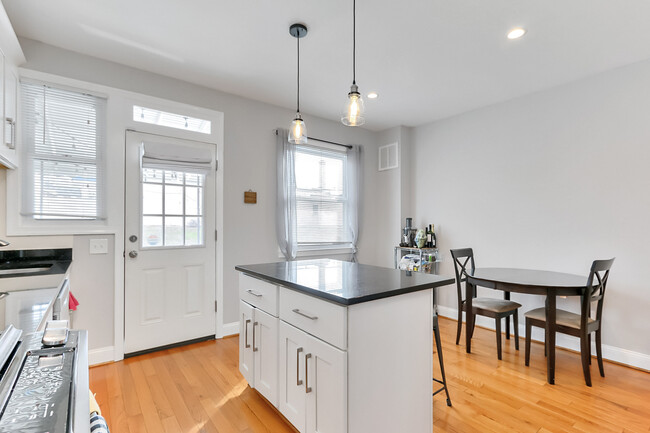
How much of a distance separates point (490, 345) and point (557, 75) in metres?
2.73

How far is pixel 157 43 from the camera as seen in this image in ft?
8.57

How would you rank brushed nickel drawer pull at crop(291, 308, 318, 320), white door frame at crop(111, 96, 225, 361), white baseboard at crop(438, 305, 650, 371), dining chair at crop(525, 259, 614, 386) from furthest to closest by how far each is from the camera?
white door frame at crop(111, 96, 225, 361) → white baseboard at crop(438, 305, 650, 371) → dining chair at crop(525, 259, 614, 386) → brushed nickel drawer pull at crop(291, 308, 318, 320)

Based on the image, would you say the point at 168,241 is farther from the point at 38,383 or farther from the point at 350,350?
the point at 38,383

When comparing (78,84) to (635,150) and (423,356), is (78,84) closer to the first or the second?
(423,356)

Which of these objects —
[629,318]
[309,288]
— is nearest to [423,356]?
[309,288]

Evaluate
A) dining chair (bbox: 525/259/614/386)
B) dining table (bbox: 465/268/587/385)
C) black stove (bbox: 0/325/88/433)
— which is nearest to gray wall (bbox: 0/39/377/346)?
dining table (bbox: 465/268/587/385)

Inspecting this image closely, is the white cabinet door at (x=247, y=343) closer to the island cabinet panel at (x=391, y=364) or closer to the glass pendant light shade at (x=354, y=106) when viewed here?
the island cabinet panel at (x=391, y=364)

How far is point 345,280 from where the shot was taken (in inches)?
72.5

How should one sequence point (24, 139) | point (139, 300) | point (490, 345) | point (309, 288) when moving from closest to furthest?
point (309, 288) < point (24, 139) < point (139, 300) < point (490, 345)

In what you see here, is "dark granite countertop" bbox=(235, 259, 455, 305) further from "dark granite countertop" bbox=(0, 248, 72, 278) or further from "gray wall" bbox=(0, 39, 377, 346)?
"gray wall" bbox=(0, 39, 377, 346)

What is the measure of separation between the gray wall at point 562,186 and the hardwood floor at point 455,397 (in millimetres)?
807

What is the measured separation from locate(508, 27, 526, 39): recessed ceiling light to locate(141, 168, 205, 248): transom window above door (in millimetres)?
3005

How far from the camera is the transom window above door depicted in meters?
3.12

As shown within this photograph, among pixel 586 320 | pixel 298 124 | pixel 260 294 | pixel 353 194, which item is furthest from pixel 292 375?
pixel 353 194
